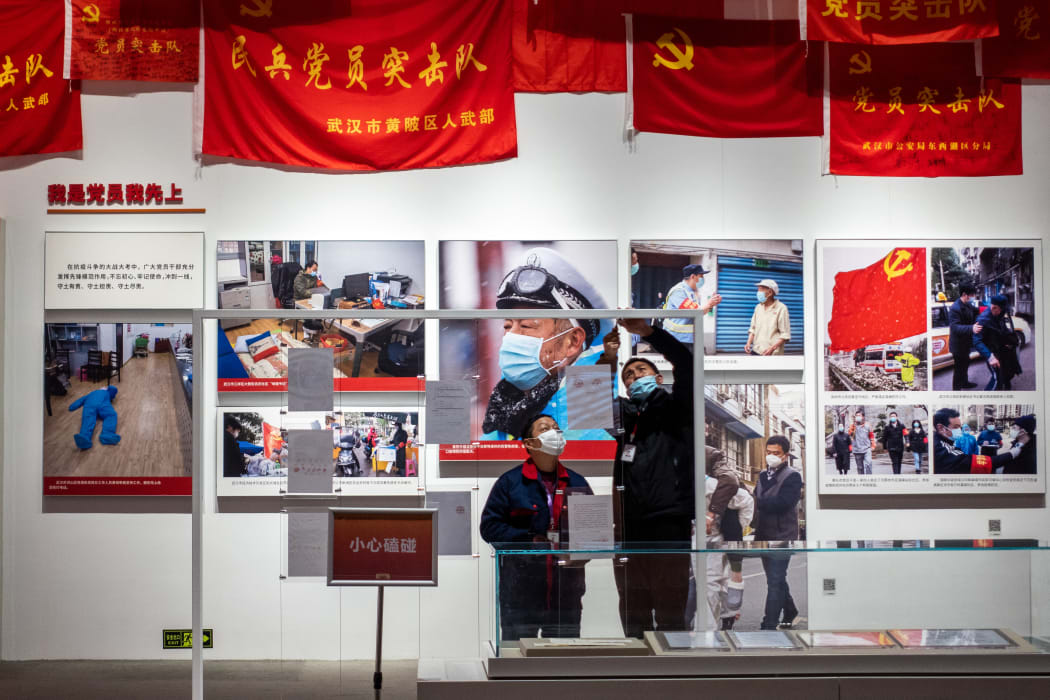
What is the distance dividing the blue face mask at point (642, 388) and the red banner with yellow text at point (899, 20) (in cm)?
212

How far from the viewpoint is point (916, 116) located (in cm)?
485

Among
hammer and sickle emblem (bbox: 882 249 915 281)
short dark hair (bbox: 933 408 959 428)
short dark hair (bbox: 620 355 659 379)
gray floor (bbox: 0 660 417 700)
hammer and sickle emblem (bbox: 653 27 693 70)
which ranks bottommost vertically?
gray floor (bbox: 0 660 417 700)

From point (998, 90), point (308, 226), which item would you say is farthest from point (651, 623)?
point (998, 90)

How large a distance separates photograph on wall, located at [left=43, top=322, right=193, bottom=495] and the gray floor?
0.85 meters

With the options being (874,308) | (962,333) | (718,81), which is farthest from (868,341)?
(718,81)

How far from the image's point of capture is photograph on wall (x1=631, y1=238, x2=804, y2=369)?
473 centimetres

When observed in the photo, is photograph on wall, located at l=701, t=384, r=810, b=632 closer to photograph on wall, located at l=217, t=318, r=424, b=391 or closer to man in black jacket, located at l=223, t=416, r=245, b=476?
photograph on wall, located at l=217, t=318, r=424, b=391

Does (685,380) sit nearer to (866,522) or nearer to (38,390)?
(866,522)

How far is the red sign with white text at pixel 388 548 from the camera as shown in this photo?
3.51 m

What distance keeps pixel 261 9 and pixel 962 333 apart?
3.93 m

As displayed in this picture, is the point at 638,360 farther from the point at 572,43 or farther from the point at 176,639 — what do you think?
the point at 176,639

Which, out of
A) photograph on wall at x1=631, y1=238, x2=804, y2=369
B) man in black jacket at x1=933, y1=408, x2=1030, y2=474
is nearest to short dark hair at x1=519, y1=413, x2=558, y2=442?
photograph on wall at x1=631, y1=238, x2=804, y2=369

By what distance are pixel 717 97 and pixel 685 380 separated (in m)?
1.74

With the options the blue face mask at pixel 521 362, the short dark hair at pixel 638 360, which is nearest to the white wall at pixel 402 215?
the short dark hair at pixel 638 360
